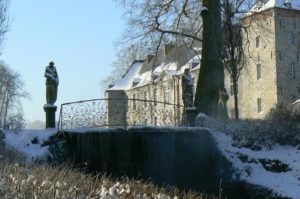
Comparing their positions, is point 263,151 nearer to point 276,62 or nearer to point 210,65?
point 210,65

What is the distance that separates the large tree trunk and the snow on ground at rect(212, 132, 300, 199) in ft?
7.77

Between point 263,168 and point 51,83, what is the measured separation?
8292mm

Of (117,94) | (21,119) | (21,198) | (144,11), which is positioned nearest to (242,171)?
(21,119)

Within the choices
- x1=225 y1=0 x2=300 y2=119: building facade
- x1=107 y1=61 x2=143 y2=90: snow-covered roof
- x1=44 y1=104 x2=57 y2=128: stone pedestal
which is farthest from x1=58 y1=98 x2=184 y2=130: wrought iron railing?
x1=107 y1=61 x2=143 y2=90: snow-covered roof

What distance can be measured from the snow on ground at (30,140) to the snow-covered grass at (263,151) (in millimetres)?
6537

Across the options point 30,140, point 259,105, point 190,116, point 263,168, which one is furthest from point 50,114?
point 259,105

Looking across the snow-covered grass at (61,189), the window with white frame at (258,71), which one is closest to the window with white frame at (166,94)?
the window with white frame at (258,71)

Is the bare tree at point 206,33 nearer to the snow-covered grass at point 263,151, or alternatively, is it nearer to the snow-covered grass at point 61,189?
the snow-covered grass at point 263,151

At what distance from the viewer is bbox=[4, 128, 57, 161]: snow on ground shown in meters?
16.0

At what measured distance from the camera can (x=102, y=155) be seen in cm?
1769

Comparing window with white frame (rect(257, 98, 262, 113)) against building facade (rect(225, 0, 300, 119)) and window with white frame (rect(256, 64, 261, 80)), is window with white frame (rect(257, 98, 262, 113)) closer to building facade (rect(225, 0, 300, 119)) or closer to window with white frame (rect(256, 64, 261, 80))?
building facade (rect(225, 0, 300, 119))

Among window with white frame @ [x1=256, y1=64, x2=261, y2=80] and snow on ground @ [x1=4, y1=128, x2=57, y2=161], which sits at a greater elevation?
window with white frame @ [x1=256, y1=64, x2=261, y2=80]

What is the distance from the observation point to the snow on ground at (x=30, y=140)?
16.0 m

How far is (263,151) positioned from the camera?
19.5 m
